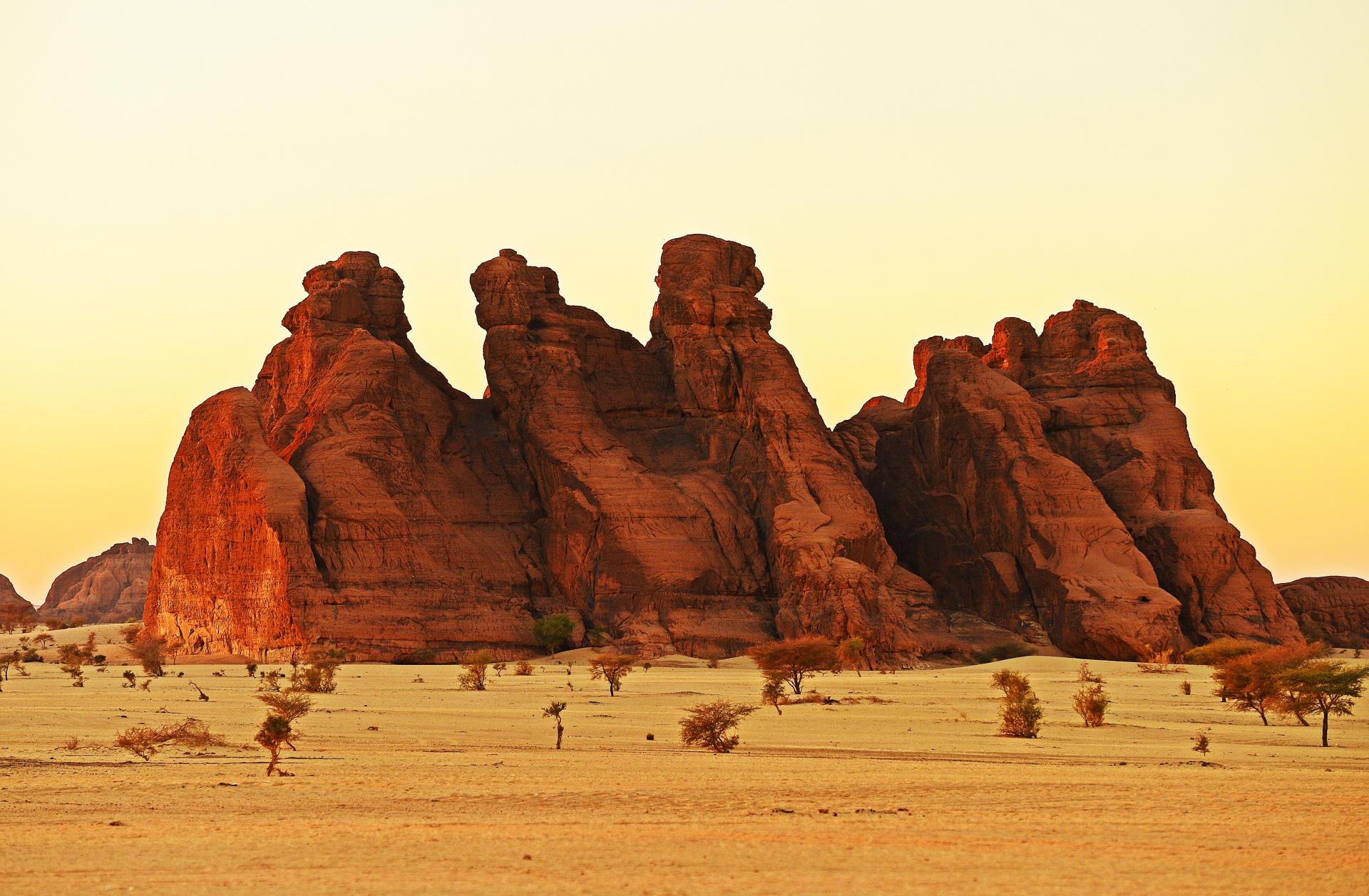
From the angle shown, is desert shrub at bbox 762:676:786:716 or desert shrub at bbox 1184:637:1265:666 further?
desert shrub at bbox 1184:637:1265:666

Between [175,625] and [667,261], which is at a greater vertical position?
[667,261]

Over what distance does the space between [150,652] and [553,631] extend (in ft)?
54.1

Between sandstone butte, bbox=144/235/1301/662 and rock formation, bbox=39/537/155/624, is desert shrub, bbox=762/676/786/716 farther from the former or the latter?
rock formation, bbox=39/537/155/624

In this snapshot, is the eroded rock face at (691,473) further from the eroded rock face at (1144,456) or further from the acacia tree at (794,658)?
the acacia tree at (794,658)

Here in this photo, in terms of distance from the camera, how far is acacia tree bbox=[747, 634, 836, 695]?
126ft

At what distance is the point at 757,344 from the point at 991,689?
3140cm

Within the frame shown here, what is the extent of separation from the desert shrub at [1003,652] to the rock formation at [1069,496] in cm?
146

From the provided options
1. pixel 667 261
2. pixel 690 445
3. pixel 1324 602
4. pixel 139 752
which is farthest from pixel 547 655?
pixel 139 752

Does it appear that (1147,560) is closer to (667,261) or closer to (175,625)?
(667,261)

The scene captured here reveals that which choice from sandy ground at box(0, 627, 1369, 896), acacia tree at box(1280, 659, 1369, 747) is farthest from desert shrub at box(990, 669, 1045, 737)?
acacia tree at box(1280, 659, 1369, 747)

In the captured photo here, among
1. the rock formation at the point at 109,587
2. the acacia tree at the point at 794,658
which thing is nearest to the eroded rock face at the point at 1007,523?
the acacia tree at the point at 794,658

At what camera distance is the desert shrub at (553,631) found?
6038 centimetres

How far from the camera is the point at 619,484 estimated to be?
64000mm

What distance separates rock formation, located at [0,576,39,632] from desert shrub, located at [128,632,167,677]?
129ft
